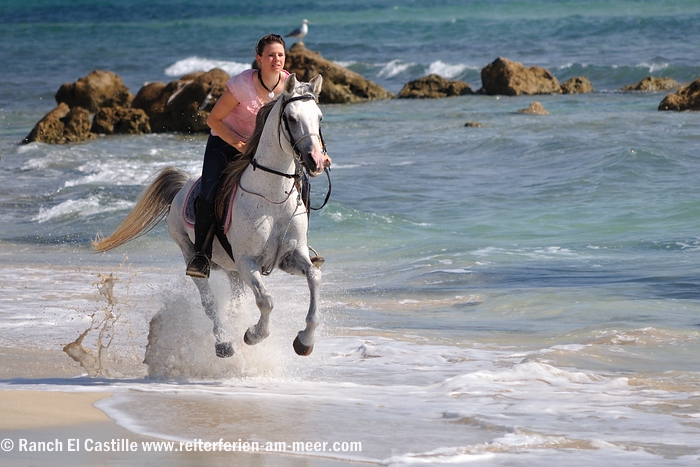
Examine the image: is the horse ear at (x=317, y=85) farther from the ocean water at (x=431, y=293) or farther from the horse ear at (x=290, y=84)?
the ocean water at (x=431, y=293)

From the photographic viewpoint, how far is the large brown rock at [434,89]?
3105 centimetres

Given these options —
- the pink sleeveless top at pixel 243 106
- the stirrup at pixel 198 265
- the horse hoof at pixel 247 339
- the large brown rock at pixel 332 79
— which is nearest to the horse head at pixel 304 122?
the pink sleeveless top at pixel 243 106

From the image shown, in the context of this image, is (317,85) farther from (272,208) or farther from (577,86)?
(577,86)

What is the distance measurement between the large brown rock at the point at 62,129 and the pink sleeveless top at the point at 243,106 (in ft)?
57.9

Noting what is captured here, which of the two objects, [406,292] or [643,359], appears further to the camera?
[406,292]

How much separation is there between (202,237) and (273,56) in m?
1.25

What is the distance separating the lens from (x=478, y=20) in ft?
196

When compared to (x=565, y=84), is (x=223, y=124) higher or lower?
higher

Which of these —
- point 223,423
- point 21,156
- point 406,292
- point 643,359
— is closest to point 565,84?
point 21,156

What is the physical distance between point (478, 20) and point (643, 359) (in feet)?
178

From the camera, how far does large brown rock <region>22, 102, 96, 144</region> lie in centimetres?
2333

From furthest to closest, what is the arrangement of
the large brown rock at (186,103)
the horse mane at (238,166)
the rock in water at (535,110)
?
1. the rock in water at (535,110)
2. the large brown rock at (186,103)
3. the horse mane at (238,166)

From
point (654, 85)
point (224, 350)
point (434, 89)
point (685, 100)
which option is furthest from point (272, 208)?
point (434, 89)

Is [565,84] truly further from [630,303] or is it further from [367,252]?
[630,303]
